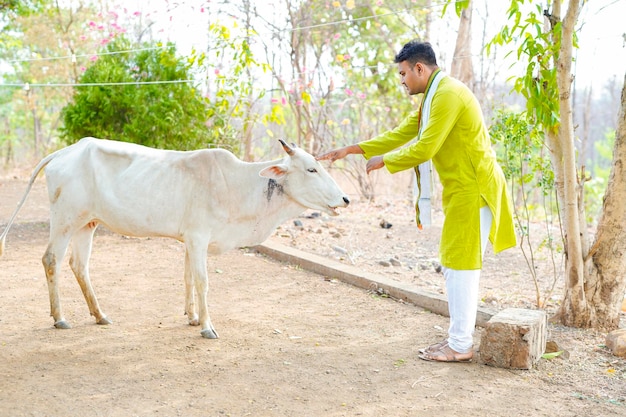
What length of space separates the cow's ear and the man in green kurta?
24.3 inches

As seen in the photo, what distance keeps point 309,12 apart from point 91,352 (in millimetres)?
8038

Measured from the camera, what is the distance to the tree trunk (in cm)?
459

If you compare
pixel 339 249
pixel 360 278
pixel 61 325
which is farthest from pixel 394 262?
pixel 61 325

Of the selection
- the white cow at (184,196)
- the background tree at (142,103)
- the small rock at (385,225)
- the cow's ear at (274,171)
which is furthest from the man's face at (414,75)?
the small rock at (385,225)

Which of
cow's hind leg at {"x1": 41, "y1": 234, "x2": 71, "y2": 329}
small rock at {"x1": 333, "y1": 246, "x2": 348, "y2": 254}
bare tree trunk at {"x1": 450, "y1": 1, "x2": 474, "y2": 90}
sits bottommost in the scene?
small rock at {"x1": 333, "y1": 246, "x2": 348, "y2": 254}

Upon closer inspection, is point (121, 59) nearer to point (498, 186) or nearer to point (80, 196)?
point (80, 196)

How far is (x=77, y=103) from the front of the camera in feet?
25.9

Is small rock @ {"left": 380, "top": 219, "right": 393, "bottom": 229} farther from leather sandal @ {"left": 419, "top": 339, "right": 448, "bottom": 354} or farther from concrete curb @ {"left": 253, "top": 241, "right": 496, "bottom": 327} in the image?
leather sandal @ {"left": 419, "top": 339, "right": 448, "bottom": 354}

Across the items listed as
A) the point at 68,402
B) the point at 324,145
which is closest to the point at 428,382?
the point at 68,402

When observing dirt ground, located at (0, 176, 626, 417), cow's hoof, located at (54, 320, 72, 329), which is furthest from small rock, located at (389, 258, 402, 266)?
cow's hoof, located at (54, 320, 72, 329)

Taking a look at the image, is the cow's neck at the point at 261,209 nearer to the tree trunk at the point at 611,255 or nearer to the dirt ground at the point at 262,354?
the dirt ground at the point at 262,354

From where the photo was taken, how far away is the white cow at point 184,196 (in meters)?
4.36

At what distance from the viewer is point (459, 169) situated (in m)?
3.92

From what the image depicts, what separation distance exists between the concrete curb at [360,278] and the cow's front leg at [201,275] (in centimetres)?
171
